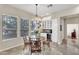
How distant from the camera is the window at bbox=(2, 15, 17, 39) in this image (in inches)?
91.4

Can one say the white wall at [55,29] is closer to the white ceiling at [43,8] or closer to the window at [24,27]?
the white ceiling at [43,8]

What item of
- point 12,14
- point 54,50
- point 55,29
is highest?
point 12,14

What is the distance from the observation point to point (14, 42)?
2.38 m

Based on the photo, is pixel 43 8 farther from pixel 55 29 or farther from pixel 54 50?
pixel 54 50

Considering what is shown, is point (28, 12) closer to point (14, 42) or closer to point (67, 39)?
point (14, 42)

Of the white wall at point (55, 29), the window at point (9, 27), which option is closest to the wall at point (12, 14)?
the window at point (9, 27)

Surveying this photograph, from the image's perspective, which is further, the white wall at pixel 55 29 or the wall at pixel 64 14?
the white wall at pixel 55 29

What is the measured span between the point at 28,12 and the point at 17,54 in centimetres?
91

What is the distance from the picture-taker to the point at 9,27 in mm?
2379

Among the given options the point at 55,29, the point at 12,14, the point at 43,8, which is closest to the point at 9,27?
the point at 12,14

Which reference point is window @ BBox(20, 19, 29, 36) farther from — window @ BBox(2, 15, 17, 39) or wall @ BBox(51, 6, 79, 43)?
wall @ BBox(51, 6, 79, 43)

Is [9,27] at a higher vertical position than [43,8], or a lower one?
lower

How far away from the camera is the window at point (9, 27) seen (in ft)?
7.62
